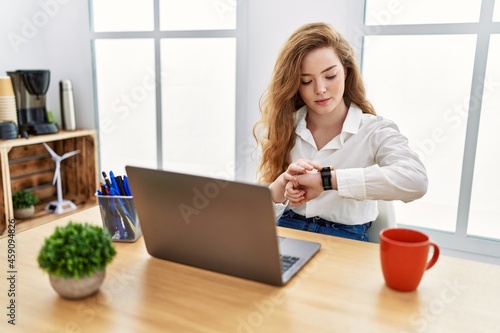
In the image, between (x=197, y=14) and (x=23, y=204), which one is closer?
(x=197, y=14)

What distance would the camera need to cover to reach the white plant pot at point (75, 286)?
833 millimetres

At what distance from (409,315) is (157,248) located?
53cm

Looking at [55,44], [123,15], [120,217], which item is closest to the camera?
[120,217]

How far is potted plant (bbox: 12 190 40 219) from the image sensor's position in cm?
280

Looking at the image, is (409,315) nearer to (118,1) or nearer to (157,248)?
(157,248)

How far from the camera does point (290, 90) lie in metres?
1.49

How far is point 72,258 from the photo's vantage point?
82 cm

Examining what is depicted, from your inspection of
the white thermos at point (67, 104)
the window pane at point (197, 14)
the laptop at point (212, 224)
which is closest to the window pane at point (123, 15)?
the window pane at point (197, 14)

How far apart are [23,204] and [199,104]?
1208 mm

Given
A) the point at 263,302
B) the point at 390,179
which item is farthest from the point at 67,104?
the point at 263,302

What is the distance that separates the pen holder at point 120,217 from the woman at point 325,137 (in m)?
0.40

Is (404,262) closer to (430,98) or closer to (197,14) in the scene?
(430,98)

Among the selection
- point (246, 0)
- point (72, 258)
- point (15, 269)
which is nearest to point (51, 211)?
point (246, 0)

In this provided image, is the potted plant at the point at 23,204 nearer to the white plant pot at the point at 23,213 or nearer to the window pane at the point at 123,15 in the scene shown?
the white plant pot at the point at 23,213
